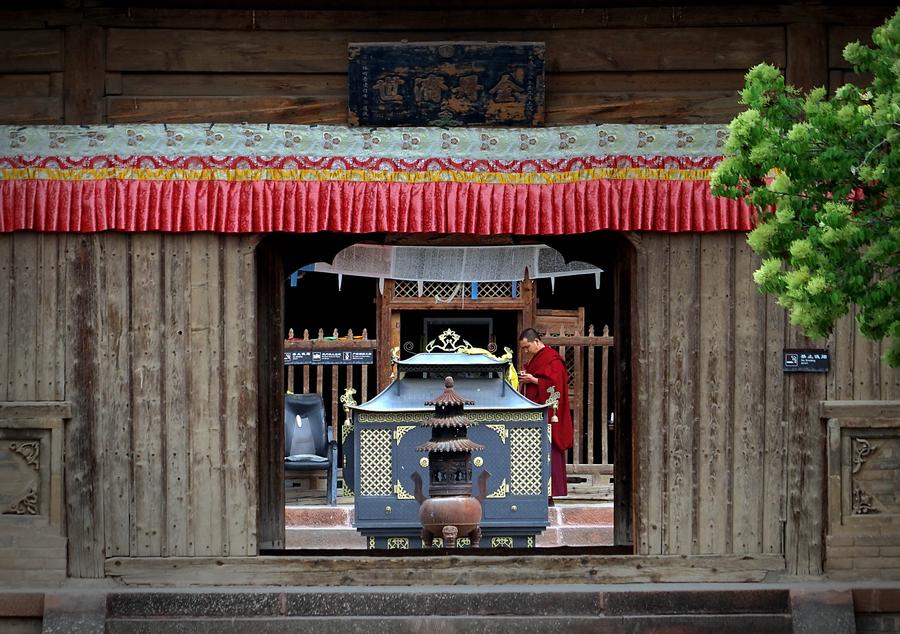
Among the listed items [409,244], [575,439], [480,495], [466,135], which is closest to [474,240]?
[409,244]

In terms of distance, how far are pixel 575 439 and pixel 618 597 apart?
24.9ft

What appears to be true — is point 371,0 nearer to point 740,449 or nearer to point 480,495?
point 740,449

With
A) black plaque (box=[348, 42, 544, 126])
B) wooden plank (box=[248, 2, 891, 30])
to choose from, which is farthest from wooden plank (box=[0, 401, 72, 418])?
black plaque (box=[348, 42, 544, 126])

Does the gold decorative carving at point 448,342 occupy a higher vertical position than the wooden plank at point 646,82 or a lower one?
lower

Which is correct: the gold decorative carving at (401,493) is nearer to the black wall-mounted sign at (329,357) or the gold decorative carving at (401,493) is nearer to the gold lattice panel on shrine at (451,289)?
the black wall-mounted sign at (329,357)

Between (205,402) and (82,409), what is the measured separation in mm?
807

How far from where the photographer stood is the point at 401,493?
13109 mm

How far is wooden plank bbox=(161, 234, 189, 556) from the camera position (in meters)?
10.2

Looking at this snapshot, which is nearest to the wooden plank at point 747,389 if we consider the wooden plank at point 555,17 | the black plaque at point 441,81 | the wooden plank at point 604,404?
the wooden plank at point 555,17

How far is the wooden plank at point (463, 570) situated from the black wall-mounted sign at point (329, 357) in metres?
6.93

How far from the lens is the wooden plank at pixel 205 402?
33.5ft

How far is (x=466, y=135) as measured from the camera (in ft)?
33.4

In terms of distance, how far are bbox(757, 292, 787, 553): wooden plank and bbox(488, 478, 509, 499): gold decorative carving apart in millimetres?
3259

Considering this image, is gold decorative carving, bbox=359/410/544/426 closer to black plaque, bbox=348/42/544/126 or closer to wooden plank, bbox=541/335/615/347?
black plaque, bbox=348/42/544/126
